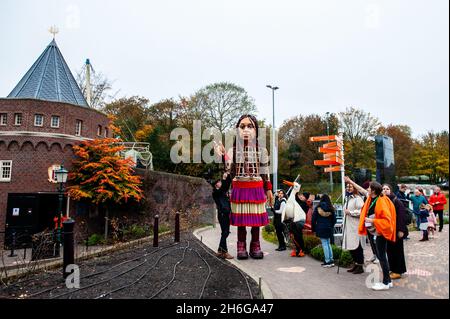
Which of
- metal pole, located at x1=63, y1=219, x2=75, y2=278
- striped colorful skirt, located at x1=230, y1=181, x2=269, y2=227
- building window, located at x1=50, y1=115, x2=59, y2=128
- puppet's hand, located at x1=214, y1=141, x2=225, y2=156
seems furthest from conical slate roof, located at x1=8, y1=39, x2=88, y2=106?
striped colorful skirt, located at x1=230, y1=181, x2=269, y2=227

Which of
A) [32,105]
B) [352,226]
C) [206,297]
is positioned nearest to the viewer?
[206,297]

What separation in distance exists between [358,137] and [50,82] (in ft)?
91.4

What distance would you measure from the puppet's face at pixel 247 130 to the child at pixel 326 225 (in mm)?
2146

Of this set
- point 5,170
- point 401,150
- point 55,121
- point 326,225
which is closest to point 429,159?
point 401,150

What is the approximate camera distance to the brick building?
669 inches

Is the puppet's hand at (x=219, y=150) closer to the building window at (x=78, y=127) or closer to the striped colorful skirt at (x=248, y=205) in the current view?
the striped colorful skirt at (x=248, y=205)

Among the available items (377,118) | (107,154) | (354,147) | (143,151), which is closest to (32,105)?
(107,154)

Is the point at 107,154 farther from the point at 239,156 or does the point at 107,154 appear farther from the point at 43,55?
the point at 239,156

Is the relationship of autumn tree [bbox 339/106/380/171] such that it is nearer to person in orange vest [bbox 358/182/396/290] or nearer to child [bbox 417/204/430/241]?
child [bbox 417/204/430/241]

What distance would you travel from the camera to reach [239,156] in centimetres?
717

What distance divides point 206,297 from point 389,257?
355cm

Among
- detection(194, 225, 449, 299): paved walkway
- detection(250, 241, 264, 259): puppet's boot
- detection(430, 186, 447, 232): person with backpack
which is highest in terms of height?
detection(430, 186, 447, 232): person with backpack

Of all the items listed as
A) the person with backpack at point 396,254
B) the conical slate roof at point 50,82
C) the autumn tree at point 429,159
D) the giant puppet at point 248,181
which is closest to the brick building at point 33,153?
the conical slate roof at point 50,82

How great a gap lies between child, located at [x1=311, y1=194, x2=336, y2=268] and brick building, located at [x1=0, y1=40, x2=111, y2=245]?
1556 cm
